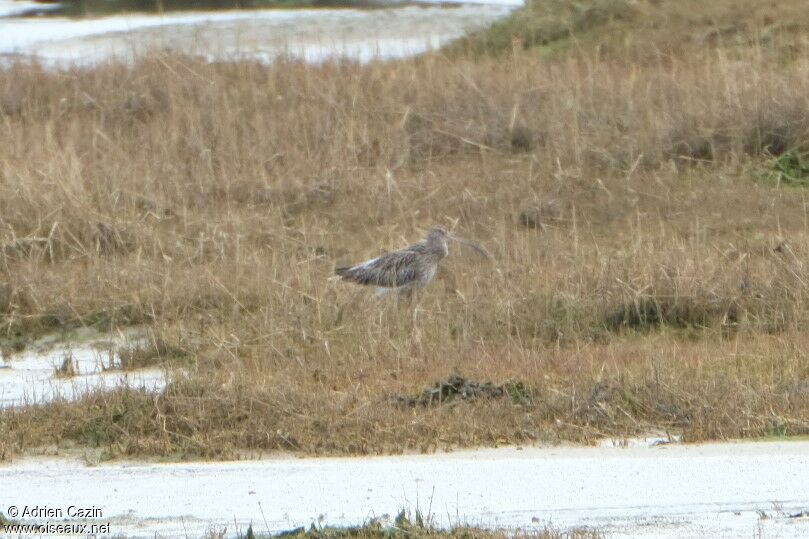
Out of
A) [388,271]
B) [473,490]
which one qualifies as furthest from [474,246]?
[473,490]

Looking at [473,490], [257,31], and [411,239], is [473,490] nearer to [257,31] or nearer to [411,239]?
[411,239]

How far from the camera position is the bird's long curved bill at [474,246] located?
10.4 meters

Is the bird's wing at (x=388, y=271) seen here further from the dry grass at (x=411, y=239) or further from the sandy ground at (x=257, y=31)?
the sandy ground at (x=257, y=31)

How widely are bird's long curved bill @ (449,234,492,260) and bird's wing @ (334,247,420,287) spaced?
1.72 feet

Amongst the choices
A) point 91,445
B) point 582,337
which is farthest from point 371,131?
Answer: point 91,445

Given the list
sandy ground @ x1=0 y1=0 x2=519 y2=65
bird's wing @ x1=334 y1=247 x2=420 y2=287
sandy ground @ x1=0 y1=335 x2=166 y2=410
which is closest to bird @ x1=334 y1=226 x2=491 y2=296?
bird's wing @ x1=334 y1=247 x2=420 y2=287

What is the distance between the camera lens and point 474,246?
10.6 m

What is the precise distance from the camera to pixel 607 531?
5.32 metres

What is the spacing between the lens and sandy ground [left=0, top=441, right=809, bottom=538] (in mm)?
5500

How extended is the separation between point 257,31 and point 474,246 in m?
10.9

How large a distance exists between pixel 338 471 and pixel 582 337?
9.28ft

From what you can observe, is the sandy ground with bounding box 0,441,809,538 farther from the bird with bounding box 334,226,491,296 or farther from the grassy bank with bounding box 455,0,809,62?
the grassy bank with bounding box 455,0,809,62

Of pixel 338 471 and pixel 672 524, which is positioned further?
pixel 338 471

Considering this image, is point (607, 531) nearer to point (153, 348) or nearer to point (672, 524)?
point (672, 524)
